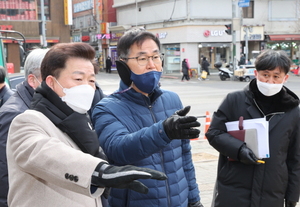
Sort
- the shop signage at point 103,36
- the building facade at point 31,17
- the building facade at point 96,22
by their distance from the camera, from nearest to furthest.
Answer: the building facade at point 31,17 < the shop signage at point 103,36 < the building facade at point 96,22

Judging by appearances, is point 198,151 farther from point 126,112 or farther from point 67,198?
point 67,198

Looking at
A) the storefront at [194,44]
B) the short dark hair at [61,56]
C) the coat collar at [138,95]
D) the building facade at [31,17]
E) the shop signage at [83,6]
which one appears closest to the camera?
the short dark hair at [61,56]

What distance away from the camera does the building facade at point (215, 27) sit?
34625 mm

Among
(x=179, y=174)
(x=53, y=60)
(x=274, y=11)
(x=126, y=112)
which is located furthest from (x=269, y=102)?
(x=274, y=11)

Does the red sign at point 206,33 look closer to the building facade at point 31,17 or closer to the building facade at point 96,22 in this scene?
the building facade at point 31,17

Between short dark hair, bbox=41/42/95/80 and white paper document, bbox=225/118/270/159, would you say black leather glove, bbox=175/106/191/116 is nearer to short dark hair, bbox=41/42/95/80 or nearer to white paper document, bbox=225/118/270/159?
short dark hair, bbox=41/42/95/80

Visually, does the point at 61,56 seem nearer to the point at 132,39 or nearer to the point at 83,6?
the point at 132,39

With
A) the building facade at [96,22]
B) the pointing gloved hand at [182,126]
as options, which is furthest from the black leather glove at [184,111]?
the building facade at [96,22]

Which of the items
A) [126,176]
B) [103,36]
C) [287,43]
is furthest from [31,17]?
[126,176]

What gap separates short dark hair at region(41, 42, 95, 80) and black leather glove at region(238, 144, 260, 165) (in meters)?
1.59

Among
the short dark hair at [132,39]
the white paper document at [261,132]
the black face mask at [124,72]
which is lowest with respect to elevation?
the white paper document at [261,132]

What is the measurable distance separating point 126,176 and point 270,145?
6.91ft

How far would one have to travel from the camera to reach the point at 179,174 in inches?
110

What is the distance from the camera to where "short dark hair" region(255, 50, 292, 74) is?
3.40 m
